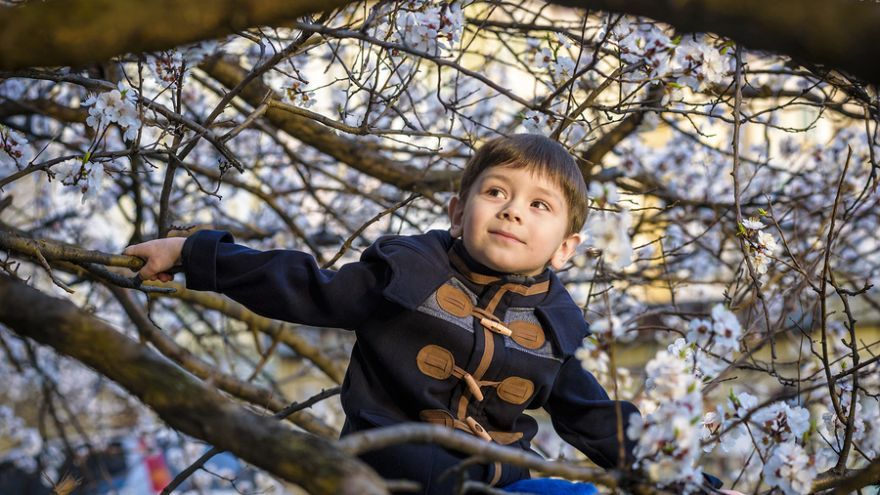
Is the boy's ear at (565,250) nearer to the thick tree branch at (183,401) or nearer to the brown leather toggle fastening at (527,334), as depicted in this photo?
the brown leather toggle fastening at (527,334)

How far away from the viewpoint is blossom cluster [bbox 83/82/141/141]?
7.70 ft

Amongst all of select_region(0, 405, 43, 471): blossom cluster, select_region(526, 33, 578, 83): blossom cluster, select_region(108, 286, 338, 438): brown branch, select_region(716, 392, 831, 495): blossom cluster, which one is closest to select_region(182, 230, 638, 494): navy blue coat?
select_region(716, 392, 831, 495): blossom cluster

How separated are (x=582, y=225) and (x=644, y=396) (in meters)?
0.88

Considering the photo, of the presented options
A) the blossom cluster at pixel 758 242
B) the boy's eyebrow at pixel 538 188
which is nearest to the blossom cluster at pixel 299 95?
the boy's eyebrow at pixel 538 188

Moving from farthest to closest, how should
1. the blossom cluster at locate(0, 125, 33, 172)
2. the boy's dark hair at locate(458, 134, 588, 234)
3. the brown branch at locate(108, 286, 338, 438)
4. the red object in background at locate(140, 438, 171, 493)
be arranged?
1. the red object in background at locate(140, 438, 171, 493)
2. the brown branch at locate(108, 286, 338, 438)
3. the blossom cluster at locate(0, 125, 33, 172)
4. the boy's dark hair at locate(458, 134, 588, 234)

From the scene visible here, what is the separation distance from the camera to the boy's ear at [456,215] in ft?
7.95

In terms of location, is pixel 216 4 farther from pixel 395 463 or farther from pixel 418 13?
pixel 418 13

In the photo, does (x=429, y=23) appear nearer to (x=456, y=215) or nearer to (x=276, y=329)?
(x=456, y=215)

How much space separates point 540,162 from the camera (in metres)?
2.34

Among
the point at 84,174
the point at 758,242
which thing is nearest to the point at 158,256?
the point at 84,174

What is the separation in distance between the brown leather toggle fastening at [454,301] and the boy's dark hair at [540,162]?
Result: 11.0 inches

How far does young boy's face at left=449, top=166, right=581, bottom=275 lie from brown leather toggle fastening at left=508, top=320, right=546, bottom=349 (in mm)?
125

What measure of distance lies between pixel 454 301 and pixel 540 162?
39cm

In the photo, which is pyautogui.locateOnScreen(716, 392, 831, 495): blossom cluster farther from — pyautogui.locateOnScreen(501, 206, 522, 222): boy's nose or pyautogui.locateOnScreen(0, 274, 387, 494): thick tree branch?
pyautogui.locateOnScreen(0, 274, 387, 494): thick tree branch
